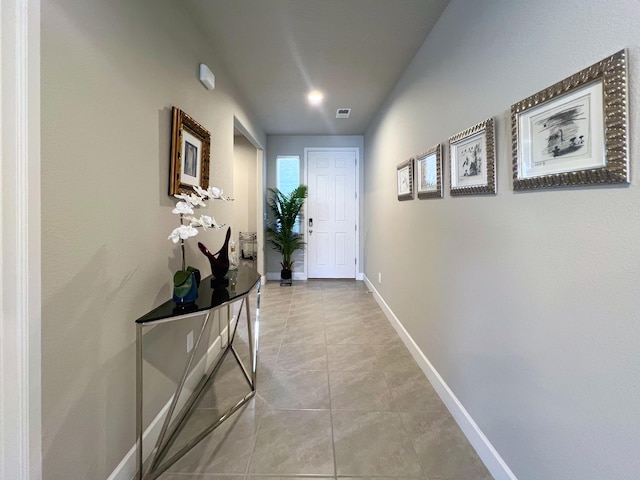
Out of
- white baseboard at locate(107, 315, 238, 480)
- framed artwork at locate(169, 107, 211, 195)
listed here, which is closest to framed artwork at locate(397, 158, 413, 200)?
framed artwork at locate(169, 107, 211, 195)

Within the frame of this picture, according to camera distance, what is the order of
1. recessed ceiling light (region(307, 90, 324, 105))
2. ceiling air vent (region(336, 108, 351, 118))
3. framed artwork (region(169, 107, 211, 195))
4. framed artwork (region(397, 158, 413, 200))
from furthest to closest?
ceiling air vent (region(336, 108, 351, 118)) < recessed ceiling light (region(307, 90, 324, 105)) < framed artwork (region(397, 158, 413, 200)) < framed artwork (region(169, 107, 211, 195))

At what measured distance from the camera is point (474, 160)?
1.51 m

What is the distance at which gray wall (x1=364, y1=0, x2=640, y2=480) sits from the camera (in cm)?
81

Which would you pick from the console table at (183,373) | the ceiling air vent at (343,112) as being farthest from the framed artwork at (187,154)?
the ceiling air vent at (343,112)

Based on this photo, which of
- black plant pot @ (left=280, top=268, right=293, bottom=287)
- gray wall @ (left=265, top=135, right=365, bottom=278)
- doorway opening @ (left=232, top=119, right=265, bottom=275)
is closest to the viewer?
doorway opening @ (left=232, top=119, right=265, bottom=275)

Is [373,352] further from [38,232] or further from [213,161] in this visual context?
[38,232]

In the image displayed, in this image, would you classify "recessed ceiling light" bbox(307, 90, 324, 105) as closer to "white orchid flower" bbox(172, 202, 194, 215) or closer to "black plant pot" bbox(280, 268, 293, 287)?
"white orchid flower" bbox(172, 202, 194, 215)

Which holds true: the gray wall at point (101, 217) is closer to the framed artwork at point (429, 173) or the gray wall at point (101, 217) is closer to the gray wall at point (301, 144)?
the framed artwork at point (429, 173)

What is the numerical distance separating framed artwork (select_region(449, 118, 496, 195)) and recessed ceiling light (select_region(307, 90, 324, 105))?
6.25 ft

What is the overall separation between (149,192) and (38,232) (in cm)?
63

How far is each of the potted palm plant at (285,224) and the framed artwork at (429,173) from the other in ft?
8.91

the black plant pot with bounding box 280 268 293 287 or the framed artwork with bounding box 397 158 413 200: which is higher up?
the framed artwork with bounding box 397 158 413 200

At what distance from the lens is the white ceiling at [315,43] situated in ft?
6.13

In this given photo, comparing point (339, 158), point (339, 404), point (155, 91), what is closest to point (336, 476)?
point (339, 404)
